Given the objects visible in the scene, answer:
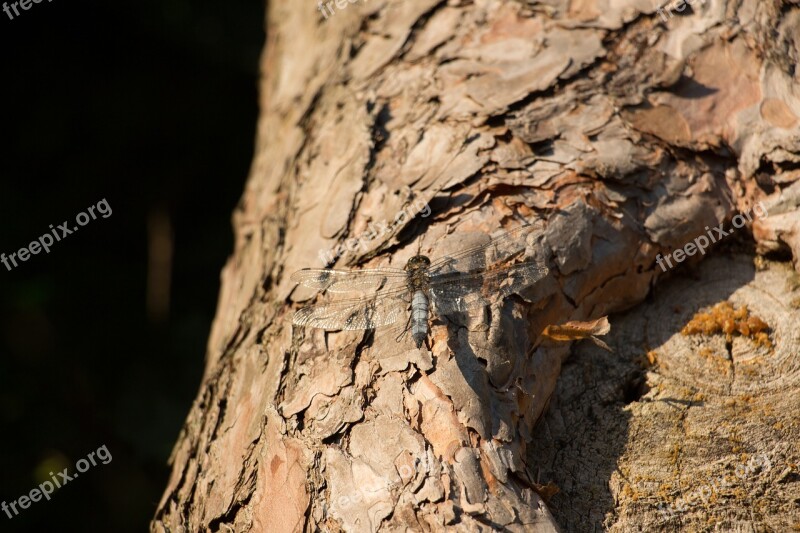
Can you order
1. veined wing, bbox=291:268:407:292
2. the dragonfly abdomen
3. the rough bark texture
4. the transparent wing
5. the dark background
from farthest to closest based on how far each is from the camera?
the dark background
veined wing, bbox=291:268:407:292
the transparent wing
the dragonfly abdomen
the rough bark texture

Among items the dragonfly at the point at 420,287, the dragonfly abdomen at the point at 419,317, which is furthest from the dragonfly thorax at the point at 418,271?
the dragonfly abdomen at the point at 419,317

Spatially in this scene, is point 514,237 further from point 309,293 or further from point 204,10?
point 204,10

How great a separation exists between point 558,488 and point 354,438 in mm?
545

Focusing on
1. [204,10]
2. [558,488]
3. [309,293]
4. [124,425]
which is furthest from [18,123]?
[558,488]

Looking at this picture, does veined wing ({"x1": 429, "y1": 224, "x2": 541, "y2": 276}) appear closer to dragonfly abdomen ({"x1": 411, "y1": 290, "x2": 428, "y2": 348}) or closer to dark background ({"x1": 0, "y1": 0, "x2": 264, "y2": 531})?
dragonfly abdomen ({"x1": 411, "y1": 290, "x2": 428, "y2": 348})

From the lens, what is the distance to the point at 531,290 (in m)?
1.84

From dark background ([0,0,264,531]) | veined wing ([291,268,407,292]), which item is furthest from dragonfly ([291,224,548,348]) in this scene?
dark background ([0,0,264,531])

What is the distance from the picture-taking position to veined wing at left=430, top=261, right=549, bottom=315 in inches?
72.5

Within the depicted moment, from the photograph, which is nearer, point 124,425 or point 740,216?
point 740,216

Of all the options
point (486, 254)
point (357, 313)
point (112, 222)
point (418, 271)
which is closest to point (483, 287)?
point (486, 254)

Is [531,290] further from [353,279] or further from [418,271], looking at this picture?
[353,279]

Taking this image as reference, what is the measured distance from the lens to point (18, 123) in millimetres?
3885

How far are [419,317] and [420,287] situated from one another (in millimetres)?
151

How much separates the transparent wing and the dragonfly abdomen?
4 cm
